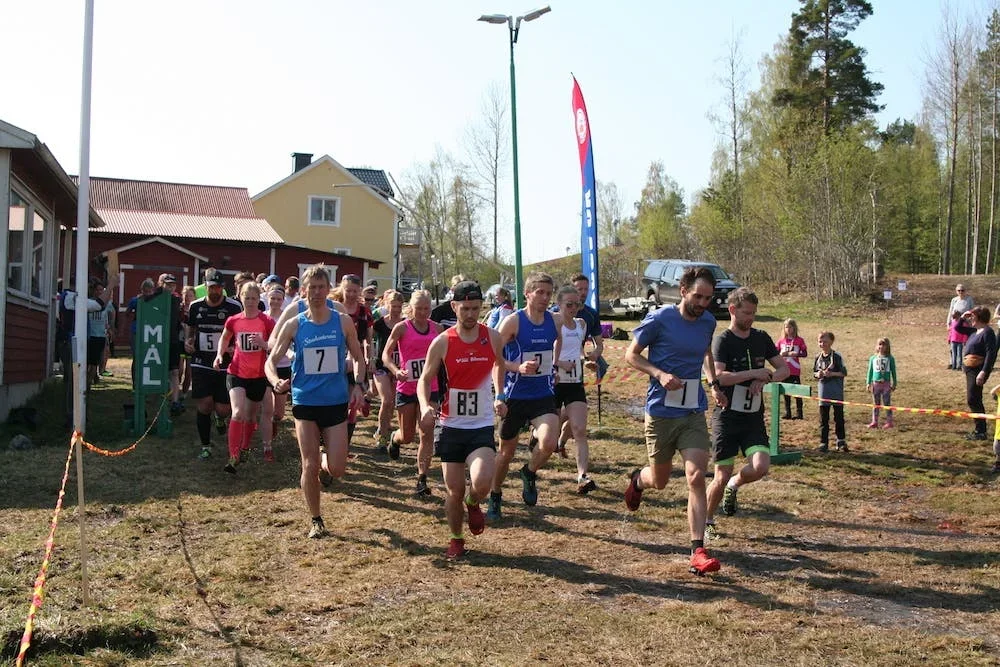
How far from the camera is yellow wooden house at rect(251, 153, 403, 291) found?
49.4 metres

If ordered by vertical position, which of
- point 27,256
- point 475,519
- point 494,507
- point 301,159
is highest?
point 301,159

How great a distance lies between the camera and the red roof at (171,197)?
41.6m

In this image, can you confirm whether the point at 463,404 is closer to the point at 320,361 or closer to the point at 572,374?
the point at 320,361

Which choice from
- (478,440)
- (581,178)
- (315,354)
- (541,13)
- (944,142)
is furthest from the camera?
(944,142)

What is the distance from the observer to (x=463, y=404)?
6543mm

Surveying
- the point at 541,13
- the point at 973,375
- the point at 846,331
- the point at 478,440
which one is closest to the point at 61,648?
the point at 478,440

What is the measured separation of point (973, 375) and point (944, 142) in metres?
36.8

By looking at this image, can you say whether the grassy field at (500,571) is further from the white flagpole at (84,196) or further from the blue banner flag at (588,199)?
the blue banner flag at (588,199)

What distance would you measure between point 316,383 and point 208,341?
3.53 metres

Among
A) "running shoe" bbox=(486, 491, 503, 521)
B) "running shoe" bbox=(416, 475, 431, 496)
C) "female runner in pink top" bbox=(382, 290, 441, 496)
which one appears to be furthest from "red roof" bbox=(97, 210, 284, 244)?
"running shoe" bbox=(486, 491, 503, 521)

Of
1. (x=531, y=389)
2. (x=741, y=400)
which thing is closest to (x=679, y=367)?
(x=741, y=400)

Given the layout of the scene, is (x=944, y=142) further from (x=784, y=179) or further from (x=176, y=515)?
(x=176, y=515)

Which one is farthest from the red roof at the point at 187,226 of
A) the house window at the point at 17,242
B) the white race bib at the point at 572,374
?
the white race bib at the point at 572,374

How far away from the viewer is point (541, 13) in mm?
19375
